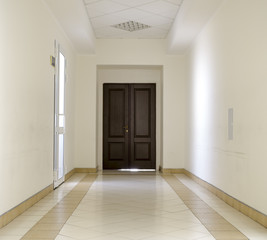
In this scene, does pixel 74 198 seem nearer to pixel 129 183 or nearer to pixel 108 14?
pixel 129 183

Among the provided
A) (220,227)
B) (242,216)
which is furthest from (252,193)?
(220,227)

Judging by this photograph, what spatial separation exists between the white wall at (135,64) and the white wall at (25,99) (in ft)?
10.5

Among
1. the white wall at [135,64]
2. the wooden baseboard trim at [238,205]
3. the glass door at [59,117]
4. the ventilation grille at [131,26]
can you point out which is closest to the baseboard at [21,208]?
the glass door at [59,117]

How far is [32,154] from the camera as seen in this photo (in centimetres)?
565

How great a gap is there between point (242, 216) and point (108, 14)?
197 inches

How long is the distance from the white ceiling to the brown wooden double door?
7.29ft

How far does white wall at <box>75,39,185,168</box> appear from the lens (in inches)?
414

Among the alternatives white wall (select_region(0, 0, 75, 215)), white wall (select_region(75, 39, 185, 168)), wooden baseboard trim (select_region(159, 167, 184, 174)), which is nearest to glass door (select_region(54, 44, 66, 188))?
white wall (select_region(0, 0, 75, 215))

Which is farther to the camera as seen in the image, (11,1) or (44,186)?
(44,186)

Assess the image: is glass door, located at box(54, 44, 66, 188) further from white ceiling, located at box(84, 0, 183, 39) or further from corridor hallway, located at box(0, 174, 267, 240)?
white ceiling, located at box(84, 0, 183, 39)

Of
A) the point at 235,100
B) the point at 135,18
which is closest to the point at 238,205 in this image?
the point at 235,100

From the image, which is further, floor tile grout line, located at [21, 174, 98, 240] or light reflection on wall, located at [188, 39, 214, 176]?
light reflection on wall, located at [188, 39, 214, 176]

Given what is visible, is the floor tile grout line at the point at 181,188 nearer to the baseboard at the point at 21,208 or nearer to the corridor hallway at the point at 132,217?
the corridor hallway at the point at 132,217

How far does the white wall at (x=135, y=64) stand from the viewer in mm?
10508
